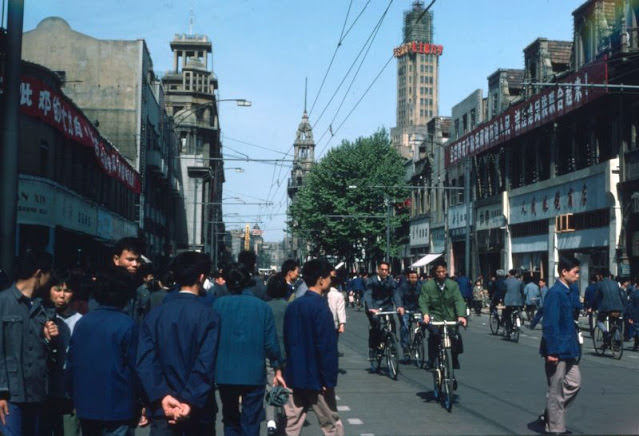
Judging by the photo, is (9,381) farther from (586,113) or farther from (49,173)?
(586,113)

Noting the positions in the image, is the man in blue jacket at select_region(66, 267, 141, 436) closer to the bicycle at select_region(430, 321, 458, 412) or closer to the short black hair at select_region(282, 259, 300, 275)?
the bicycle at select_region(430, 321, 458, 412)

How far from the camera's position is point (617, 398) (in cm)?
1217

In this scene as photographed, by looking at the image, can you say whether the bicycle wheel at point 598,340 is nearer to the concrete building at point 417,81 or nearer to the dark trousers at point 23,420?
the dark trousers at point 23,420

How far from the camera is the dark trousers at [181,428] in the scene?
205 inches

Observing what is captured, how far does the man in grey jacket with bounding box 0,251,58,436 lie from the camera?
596 centimetres

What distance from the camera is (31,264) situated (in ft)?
20.5

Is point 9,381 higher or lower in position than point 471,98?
lower

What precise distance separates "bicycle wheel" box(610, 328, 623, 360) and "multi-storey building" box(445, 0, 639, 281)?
8591 mm

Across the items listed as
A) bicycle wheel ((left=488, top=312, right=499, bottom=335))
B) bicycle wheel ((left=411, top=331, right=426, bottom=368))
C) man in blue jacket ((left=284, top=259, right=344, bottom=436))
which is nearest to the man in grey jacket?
man in blue jacket ((left=284, top=259, right=344, bottom=436))

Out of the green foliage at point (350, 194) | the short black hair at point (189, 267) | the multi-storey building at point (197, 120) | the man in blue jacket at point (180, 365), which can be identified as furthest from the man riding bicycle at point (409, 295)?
the multi-storey building at point (197, 120)

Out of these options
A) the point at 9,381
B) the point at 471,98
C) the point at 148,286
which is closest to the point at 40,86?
the point at 148,286

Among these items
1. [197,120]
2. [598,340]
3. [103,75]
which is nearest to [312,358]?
[598,340]

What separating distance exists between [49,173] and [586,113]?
21.8 m

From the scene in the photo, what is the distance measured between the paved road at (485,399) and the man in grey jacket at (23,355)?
12.5ft
